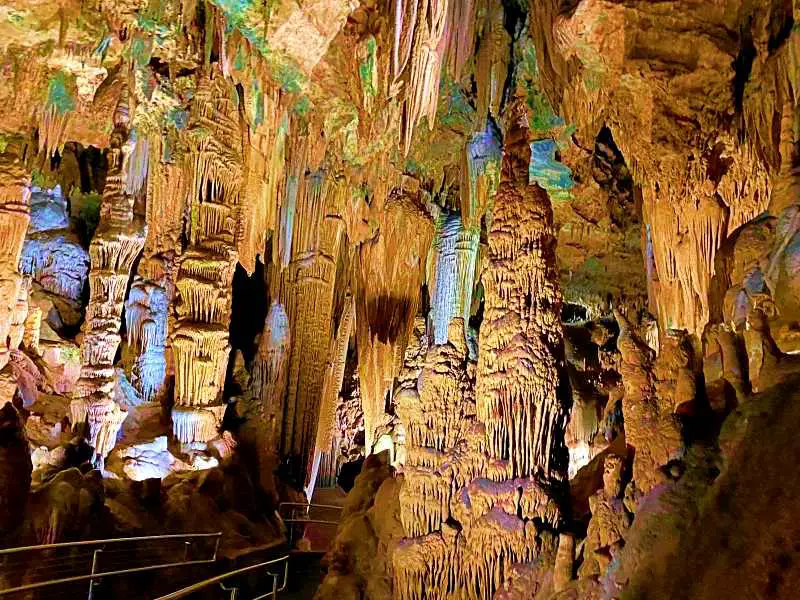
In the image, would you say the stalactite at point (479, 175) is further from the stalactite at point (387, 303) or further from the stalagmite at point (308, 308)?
the stalagmite at point (308, 308)

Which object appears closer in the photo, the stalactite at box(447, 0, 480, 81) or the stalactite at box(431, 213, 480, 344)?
the stalactite at box(447, 0, 480, 81)

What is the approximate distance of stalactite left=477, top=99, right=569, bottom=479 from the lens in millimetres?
4648

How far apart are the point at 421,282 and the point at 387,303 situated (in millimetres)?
669

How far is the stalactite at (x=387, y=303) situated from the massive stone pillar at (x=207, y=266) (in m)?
2.61

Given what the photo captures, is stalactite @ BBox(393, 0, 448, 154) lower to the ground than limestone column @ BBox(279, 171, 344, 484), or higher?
higher

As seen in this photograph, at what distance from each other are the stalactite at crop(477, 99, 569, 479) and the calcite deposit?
2cm

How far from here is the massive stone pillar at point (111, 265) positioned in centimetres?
968

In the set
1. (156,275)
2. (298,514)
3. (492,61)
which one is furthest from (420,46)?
(298,514)

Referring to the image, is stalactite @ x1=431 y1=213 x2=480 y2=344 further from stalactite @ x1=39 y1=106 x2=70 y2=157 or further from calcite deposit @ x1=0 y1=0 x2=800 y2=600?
stalactite @ x1=39 y1=106 x2=70 y2=157

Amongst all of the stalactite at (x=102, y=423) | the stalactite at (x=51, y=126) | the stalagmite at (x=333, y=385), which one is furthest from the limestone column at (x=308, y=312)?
the stalactite at (x=51, y=126)

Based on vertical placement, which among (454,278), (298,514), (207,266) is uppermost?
(454,278)

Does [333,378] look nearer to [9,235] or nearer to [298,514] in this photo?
[298,514]

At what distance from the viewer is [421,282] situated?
36.8ft

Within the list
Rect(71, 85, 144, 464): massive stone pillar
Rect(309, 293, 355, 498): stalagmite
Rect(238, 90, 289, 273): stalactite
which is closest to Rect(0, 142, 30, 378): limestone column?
Rect(71, 85, 144, 464): massive stone pillar
